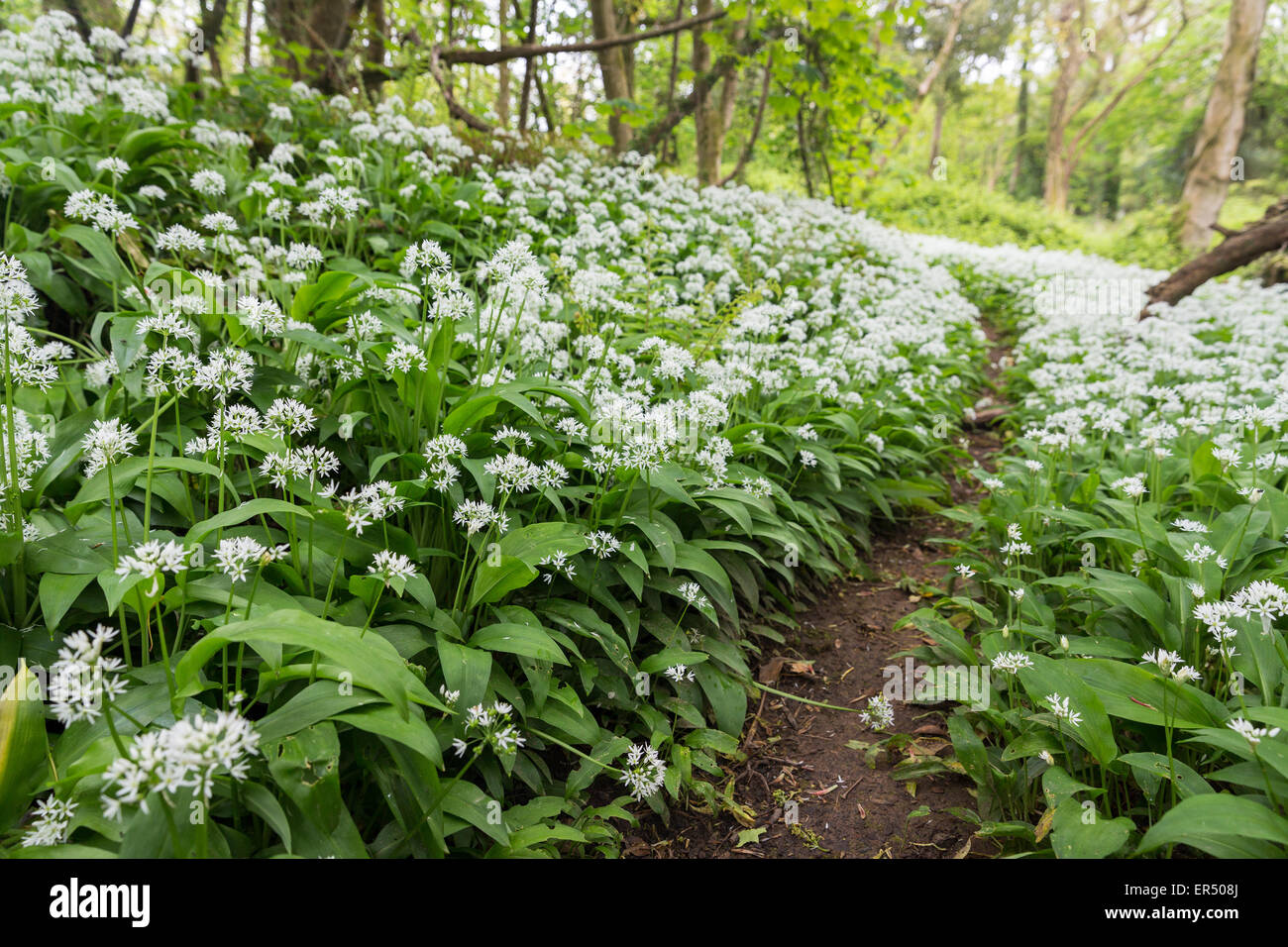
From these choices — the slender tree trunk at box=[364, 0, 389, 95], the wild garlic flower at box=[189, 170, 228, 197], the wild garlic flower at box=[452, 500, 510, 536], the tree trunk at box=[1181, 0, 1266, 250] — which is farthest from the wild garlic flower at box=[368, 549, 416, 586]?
the tree trunk at box=[1181, 0, 1266, 250]

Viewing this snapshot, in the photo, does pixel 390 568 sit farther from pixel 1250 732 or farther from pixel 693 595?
pixel 1250 732

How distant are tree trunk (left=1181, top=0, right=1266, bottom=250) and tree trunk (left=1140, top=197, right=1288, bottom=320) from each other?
6460 millimetres

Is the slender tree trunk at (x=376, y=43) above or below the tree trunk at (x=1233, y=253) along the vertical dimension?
above

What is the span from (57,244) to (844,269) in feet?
22.9

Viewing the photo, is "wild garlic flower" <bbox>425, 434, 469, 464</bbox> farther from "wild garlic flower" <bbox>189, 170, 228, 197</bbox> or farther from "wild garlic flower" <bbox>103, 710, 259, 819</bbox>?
"wild garlic flower" <bbox>189, 170, 228, 197</bbox>

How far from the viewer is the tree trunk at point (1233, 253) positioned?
28.2 ft

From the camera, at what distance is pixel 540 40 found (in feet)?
33.7

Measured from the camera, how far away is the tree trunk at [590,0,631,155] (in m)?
9.55

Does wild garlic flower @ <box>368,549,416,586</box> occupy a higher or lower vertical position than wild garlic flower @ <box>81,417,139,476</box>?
lower

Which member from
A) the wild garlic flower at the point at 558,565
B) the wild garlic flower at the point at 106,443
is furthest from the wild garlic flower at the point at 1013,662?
the wild garlic flower at the point at 106,443

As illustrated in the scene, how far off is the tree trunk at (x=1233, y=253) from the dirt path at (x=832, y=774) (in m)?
7.82

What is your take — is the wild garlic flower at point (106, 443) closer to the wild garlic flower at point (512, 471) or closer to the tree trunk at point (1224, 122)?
the wild garlic flower at point (512, 471)

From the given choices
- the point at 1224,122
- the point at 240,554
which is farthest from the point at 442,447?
the point at 1224,122
